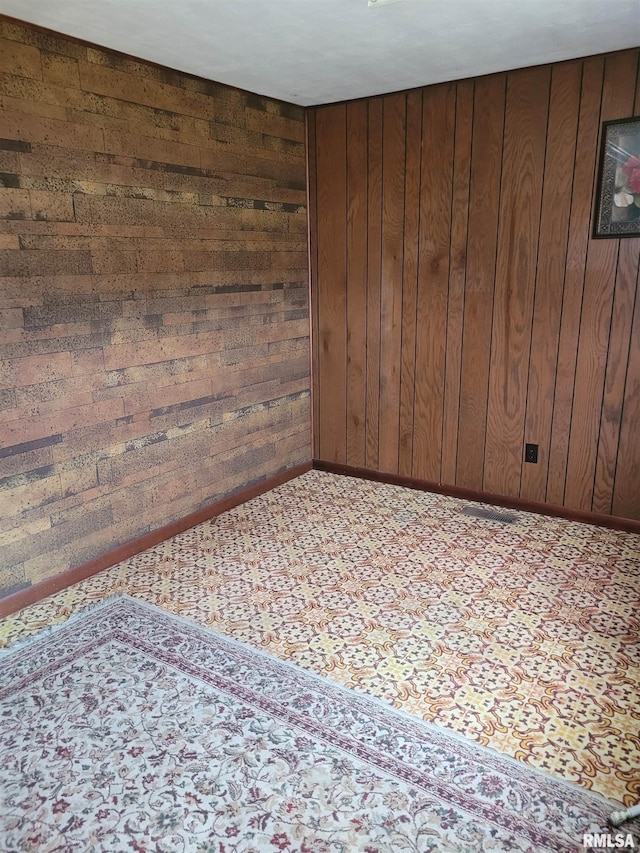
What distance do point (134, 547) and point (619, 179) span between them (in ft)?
9.60

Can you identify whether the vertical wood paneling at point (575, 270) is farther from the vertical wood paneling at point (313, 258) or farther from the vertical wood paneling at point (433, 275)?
the vertical wood paneling at point (313, 258)

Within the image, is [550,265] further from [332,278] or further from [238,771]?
[238,771]

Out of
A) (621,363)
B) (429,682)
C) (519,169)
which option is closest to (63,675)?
(429,682)

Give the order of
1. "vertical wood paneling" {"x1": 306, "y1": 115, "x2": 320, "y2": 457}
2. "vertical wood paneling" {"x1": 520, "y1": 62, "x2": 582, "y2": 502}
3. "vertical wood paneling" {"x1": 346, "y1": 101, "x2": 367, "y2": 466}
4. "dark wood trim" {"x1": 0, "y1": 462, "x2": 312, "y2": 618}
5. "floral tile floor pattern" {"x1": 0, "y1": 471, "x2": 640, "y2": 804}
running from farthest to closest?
"vertical wood paneling" {"x1": 306, "y1": 115, "x2": 320, "y2": 457} < "vertical wood paneling" {"x1": 346, "y1": 101, "x2": 367, "y2": 466} < "vertical wood paneling" {"x1": 520, "y1": 62, "x2": 582, "y2": 502} < "dark wood trim" {"x1": 0, "y1": 462, "x2": 312, "y2": 618} < "floral tile floor pattern" {"x1": 0, "y1": 471, "x2": 640, "y2": 804}

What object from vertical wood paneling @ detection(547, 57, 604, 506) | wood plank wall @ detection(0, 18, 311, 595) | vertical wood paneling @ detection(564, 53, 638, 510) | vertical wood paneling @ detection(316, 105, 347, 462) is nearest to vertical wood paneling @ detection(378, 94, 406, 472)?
vertical wood paneling @ detection(316, 105, 347, 462)

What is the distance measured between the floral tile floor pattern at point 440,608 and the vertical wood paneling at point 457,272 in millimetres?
363

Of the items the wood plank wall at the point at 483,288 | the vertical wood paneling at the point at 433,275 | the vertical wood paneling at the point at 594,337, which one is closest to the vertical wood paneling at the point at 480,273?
the wood plank wall at the point at 483,288

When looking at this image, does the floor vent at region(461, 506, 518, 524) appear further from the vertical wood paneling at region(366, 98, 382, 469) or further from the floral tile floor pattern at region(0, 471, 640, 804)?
the vertical wood paneling at region(366, 98, 382, 469)

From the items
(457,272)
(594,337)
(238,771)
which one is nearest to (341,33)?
(457,272)

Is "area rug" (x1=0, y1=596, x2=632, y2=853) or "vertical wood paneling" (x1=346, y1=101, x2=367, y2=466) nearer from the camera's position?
"area rug" (x1=0, y1=596, x2=632, y2=853)

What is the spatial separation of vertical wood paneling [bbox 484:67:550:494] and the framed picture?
0.30 meters

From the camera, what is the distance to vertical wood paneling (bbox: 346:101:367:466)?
12.2ft

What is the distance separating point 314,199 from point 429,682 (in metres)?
2.96

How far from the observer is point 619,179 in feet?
9.84
